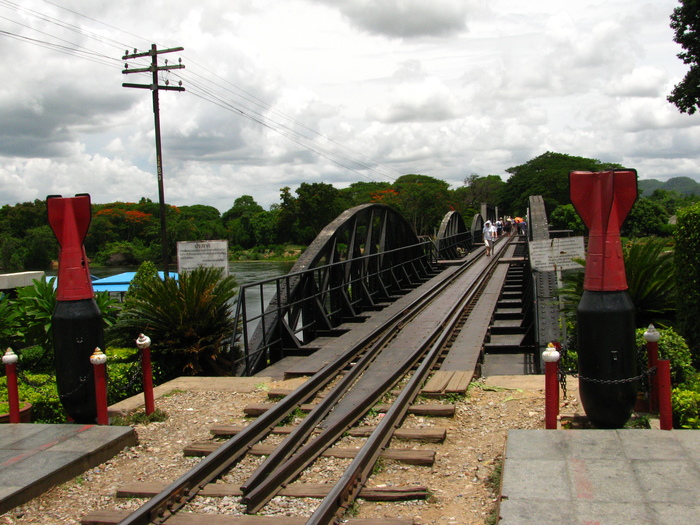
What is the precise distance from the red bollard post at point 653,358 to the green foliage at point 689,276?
5.95ft

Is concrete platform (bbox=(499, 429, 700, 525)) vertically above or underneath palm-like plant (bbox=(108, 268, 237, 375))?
underneath

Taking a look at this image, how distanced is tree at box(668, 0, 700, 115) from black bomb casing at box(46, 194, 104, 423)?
2461 centimetres

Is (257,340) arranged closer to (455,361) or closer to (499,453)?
(455,361)

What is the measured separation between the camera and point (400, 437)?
5.47 metres

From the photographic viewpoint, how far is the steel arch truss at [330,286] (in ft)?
32.5

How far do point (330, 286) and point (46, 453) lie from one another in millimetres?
8864

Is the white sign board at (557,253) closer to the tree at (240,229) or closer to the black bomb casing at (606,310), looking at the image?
the black bomb casing at (606,310)

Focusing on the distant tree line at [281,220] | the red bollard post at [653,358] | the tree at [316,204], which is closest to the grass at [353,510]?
the red bollard post at [653,358]

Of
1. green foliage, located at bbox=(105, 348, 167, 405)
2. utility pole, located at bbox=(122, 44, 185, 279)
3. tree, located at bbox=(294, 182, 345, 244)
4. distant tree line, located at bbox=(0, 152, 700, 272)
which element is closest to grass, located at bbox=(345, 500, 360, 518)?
green foliage, located at bbox=(105, 348, 167, 405)

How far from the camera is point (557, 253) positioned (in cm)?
841

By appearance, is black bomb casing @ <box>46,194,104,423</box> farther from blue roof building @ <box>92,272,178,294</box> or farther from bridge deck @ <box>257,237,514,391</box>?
blue roof building @ <box>92,272,178,294</box>

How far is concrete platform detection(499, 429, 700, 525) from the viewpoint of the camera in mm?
3514

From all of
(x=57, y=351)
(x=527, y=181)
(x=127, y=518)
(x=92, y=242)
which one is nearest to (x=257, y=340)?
(x=57, y=351)

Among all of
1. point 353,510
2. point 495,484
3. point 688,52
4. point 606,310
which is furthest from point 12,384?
point 688,52
